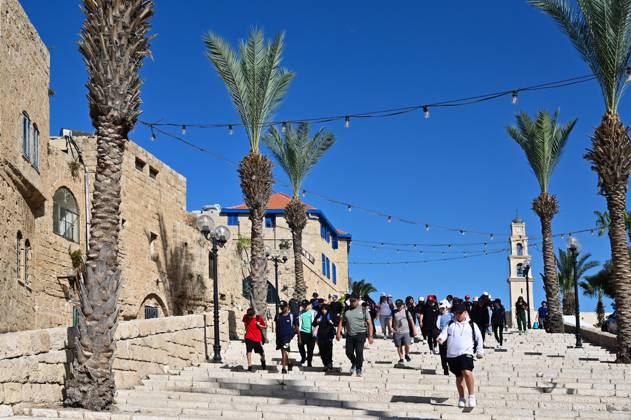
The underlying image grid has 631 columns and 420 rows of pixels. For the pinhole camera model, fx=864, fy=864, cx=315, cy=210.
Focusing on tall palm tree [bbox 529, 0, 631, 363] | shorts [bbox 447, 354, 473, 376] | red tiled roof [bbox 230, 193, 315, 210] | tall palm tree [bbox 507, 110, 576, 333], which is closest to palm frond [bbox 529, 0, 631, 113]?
tall palm tree [bbox 529, 0, 631, 363]

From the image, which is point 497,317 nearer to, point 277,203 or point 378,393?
point 378,393

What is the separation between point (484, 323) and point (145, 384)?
28.9ft

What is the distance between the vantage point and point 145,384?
14.5m

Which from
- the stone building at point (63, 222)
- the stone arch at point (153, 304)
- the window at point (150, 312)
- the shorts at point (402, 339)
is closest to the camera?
the shorts at point (402, 339)

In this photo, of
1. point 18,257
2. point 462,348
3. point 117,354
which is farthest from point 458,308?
point 18,257

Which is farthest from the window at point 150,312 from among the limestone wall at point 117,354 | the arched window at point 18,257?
the arched window at point 18,257

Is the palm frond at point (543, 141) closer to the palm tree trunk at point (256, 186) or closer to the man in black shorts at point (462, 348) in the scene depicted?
the palm tree trunk at point (256, 186)

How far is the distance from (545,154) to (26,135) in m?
20.0

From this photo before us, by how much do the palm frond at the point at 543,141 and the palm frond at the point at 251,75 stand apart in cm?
1149

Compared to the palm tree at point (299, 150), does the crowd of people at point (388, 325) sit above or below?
below

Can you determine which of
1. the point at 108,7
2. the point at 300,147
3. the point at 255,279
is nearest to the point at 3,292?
the point at 108,7

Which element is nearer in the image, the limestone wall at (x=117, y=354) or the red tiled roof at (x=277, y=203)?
the limestone wall at (x=117, y=354)

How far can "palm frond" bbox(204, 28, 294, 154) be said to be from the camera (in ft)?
83.5

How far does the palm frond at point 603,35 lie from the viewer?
60.0 feet
